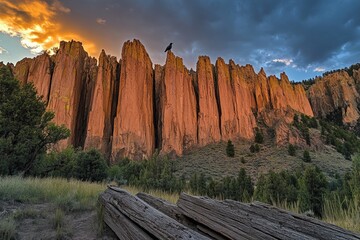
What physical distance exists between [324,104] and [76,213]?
12200cm

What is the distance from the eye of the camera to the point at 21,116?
15.2 m

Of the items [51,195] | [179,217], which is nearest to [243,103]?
[51,195]

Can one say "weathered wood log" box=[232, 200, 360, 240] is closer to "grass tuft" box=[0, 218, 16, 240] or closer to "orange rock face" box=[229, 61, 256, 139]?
"grass tuft" box=[0, 218, 16, 240]

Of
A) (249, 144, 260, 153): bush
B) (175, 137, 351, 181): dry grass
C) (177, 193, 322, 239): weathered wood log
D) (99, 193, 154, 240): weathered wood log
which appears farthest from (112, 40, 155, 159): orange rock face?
(177, 193, 322, 239): weathered wood log

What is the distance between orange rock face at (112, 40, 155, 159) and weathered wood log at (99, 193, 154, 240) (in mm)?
46973

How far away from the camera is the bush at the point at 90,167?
1977 centimetres

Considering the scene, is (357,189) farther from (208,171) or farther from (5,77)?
(208,171)

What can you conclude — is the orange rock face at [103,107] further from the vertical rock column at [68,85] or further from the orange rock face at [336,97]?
the orange rock face at [336,97]

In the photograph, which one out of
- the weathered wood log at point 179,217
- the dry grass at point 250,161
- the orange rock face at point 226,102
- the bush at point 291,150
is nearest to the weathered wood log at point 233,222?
the weathered wood log at point 179,217

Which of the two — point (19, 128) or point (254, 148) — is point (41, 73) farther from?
point (254, 148)

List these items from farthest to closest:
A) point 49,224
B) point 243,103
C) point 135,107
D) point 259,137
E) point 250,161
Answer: point 243,103 → point 259,137 → point 135,107 → point 250,161 → point 49,224

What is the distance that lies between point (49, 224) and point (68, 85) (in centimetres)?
5763

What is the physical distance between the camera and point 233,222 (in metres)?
2.80

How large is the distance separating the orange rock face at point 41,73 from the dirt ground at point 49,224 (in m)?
56.5
